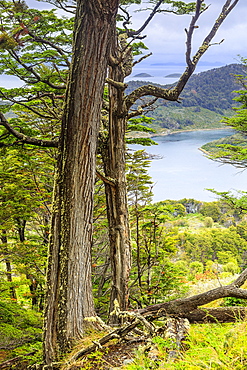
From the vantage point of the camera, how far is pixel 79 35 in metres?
2.29

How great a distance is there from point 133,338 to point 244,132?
8844 mm

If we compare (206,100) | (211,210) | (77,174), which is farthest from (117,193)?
(206,100)

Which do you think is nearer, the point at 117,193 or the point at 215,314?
the point at 215,314

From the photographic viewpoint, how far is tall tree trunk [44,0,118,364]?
7.42 feet

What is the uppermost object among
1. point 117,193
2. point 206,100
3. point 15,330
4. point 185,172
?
point 206,100

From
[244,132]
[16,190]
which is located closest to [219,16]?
[16,190]

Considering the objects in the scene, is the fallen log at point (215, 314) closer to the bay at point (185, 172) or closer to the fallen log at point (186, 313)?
the fallen log at point (186, 313)

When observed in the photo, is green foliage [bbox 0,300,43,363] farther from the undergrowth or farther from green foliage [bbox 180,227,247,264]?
green foliage [bbox 180,227,247,264]

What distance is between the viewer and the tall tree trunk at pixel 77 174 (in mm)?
2262

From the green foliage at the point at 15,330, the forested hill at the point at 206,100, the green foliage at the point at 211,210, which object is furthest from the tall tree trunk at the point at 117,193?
the green foliage at the point at 211,210

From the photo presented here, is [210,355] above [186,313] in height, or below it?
above

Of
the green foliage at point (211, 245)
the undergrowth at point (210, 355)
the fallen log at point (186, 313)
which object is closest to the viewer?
the undergrowth at point (210, 355)

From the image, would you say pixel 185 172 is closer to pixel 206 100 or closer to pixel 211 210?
pixel 211 210

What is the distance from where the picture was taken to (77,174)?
7.63 ft
